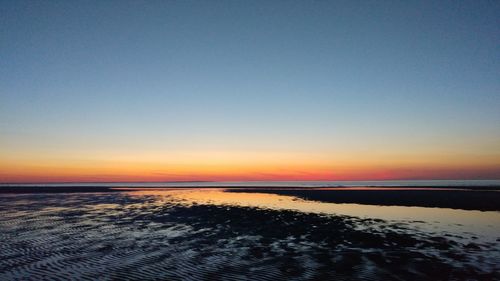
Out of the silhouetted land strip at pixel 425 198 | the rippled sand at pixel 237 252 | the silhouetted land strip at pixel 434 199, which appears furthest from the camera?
the silhouetted land strip at pixel 425 198

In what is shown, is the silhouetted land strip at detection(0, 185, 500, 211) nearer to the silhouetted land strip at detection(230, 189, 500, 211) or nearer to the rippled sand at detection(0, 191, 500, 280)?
the silhouetted land strip at detection(230, 189, 500, 211)

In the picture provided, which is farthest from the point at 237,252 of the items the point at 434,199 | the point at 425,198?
the point at 425,198

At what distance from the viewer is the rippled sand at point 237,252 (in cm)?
1166

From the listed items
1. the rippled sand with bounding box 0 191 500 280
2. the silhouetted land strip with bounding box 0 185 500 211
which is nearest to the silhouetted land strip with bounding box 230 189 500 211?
the silhouetted land strip with bounding box 0 185 500 211

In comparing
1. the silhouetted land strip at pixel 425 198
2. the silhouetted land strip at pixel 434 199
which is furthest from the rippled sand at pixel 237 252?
the silhouetted land strip at pixel 425 198

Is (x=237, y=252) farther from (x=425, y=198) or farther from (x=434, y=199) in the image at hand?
(x=425, y=198)

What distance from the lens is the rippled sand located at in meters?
11.7

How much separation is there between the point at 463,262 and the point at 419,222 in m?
12.1

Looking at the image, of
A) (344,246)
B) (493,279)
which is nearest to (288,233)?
(344,246)

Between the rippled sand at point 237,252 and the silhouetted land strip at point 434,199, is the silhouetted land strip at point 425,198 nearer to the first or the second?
the silhouetted land strip at point 434,199

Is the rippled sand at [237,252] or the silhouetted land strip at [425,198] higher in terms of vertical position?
the silhouetted land strip at [425,198]

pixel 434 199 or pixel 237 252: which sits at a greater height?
pixel 434 199

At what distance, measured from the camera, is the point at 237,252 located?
15031 millimetres

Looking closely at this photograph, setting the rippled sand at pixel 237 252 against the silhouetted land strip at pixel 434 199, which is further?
the silhouetted land strip at pixel 434 199
